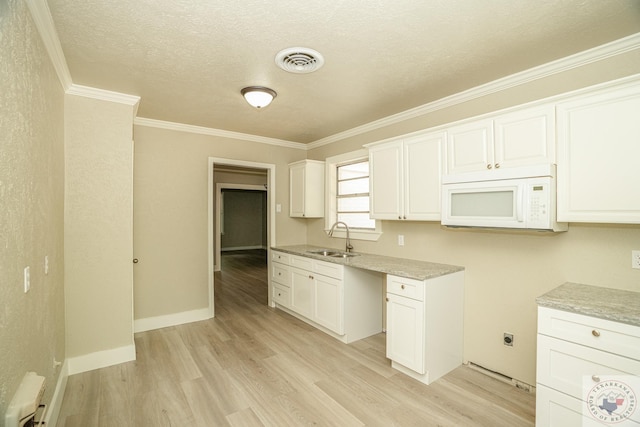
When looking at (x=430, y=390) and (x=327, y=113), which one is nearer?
(x=430, y=390)

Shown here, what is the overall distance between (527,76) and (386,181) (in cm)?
144

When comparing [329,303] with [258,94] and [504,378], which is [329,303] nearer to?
[504,378]

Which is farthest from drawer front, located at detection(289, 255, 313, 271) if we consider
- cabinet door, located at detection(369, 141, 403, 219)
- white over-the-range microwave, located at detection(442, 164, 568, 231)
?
white over-the-range microwave, located at detection(442, 164, 568, 231)

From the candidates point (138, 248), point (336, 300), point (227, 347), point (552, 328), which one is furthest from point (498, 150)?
point (138, 248)

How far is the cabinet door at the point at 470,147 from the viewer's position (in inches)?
93.3

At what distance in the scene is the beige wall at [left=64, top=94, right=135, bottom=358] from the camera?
2693 millimetres

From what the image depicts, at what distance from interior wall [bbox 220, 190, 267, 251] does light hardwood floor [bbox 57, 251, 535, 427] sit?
7670 mm

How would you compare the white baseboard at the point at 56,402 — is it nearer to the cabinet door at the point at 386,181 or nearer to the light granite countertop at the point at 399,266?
the light granite countertop at the point at 399,266

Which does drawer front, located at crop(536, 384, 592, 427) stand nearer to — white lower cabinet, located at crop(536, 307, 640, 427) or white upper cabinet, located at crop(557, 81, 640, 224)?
white lower cabinet, located at crop(536, 307, 640, 427)

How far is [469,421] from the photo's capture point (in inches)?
80.4

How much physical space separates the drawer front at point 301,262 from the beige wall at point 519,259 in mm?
1213

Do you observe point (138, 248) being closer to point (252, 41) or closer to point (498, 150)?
point (252, 41)

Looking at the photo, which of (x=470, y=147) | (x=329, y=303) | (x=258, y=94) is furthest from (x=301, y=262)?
(x=470, y=147)

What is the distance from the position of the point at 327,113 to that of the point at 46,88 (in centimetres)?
240
